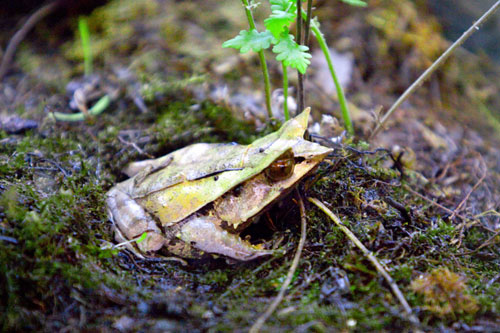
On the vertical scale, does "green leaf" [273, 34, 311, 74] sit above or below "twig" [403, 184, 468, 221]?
above

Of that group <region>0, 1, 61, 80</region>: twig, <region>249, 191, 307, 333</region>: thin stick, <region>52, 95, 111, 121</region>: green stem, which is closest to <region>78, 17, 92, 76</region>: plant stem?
<region>0, 1, 61, 80</region>: twig

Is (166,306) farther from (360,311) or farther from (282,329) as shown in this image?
(360,311)

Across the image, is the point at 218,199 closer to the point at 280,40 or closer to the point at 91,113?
the point at 280,40

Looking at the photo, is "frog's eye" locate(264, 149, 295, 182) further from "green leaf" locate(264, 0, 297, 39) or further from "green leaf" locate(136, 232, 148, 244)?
"green leaf" locate(136, 232, 148, 244)

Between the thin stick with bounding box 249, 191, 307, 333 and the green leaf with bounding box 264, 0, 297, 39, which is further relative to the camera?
the green leaf with bounding box 264, 0, 297, 39

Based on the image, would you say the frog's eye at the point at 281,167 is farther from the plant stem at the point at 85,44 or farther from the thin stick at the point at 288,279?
the plant stem at the point at 85,44

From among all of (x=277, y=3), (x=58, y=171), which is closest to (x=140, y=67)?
(x=58, y=171)

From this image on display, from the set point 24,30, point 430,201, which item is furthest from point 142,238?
point 24,30
